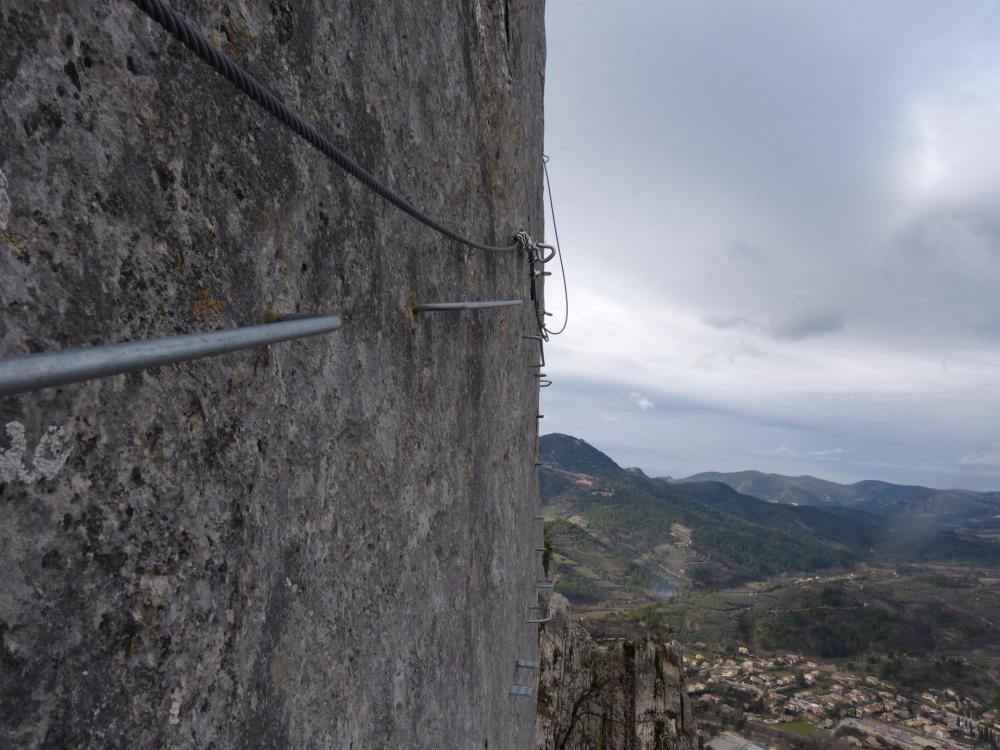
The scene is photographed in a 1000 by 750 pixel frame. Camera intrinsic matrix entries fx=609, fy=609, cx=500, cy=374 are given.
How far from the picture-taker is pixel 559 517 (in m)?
171

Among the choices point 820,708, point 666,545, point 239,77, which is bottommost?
point 820,708

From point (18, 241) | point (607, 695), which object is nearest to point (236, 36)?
point (18, 241)

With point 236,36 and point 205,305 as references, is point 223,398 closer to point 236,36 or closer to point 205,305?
point 205,305

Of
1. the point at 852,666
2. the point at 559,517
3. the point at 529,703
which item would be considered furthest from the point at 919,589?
the point at 529,703

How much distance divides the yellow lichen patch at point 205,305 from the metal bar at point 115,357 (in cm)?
15

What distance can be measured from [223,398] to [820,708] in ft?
254

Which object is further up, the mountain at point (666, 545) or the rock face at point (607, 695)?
the rock face at point (607, 695)

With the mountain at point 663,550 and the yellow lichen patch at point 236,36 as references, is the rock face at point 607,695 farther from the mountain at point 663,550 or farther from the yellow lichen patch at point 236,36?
the mountain at point 663,550

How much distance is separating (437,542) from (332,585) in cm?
111

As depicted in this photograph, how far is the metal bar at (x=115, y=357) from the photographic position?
81 centimetres

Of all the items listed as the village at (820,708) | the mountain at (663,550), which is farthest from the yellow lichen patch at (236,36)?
the mountain at (663,550)

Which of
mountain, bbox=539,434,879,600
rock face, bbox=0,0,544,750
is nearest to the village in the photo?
mountain, bbox=539,434,879,600

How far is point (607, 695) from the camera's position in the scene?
1245 cm

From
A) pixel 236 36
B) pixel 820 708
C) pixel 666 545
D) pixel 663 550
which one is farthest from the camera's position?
pixel 666 545
